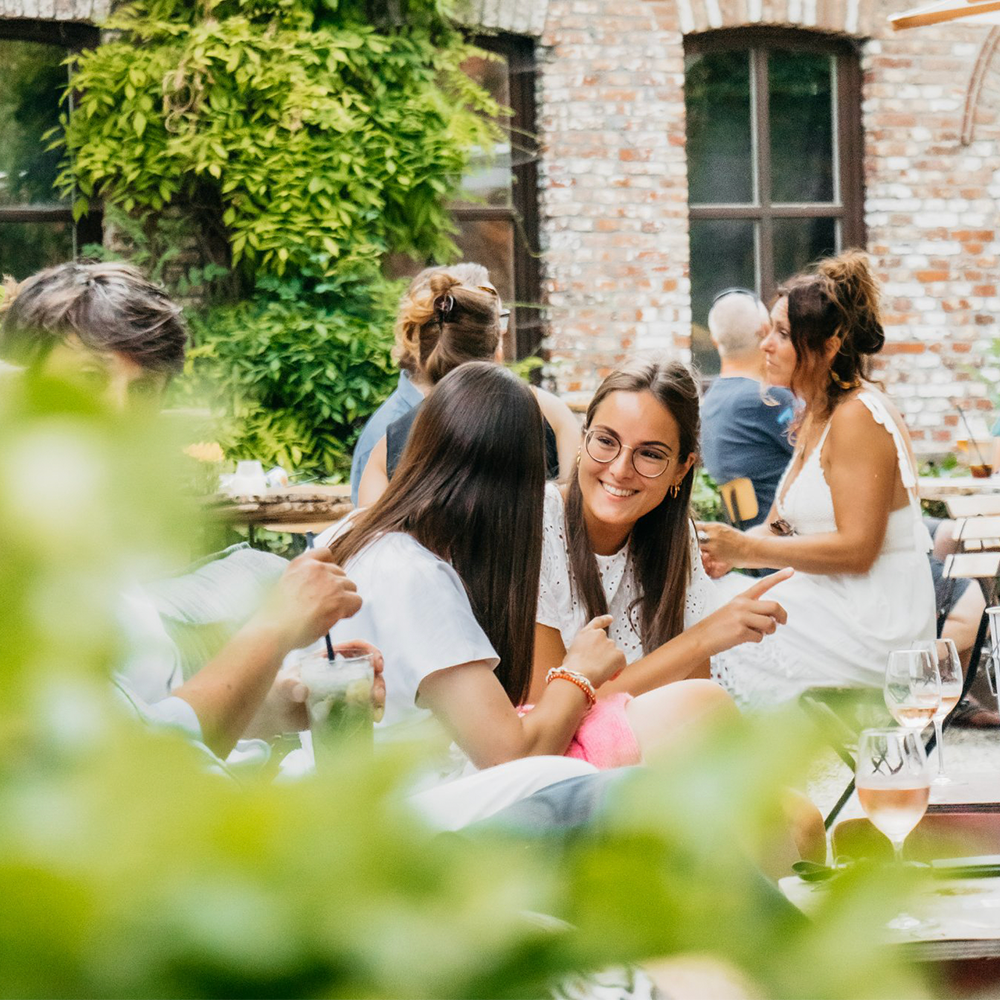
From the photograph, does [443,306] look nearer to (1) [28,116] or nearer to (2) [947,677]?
(2) [947,677]

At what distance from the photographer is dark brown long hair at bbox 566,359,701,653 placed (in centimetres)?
271

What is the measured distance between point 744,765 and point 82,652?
4.0 inches

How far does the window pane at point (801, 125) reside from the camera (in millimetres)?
6664

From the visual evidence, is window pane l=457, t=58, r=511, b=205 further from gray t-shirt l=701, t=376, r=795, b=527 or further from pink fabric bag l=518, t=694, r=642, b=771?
pink fabric bag l=518, t=694, r=642, b=771

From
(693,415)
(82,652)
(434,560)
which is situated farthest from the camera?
(693,415)

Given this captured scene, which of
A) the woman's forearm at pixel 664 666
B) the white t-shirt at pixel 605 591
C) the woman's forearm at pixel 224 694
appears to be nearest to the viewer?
the woman's forearm at pixel 224 694

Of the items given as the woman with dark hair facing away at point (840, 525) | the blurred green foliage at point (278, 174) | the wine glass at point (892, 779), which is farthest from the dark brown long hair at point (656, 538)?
the blurred green foliage at point (278, 174)

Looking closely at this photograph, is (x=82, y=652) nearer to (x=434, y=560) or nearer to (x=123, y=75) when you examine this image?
(x=434, y=560)

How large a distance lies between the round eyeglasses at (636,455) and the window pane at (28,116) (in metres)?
3.98

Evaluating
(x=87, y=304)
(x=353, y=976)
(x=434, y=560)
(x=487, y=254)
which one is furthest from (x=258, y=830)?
(x=487, y=254)

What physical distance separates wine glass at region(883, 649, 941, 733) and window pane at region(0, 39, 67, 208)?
15.4 feet

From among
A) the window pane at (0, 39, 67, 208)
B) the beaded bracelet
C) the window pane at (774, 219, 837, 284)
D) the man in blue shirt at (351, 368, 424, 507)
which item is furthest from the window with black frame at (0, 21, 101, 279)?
the beaded bracelet

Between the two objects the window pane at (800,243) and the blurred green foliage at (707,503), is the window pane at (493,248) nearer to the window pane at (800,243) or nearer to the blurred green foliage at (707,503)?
the blurred green foliage at (707,503)

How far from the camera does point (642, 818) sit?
22cm
